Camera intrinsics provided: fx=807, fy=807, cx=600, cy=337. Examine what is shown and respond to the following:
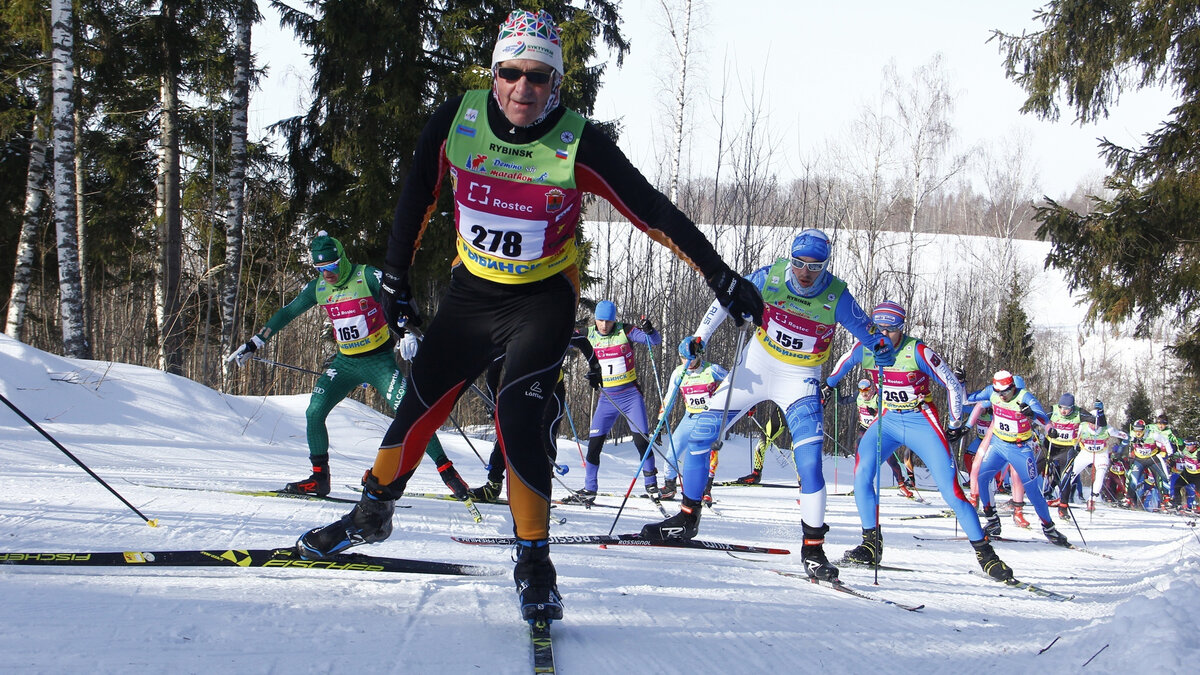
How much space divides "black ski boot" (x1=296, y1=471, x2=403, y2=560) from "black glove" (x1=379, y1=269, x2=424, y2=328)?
643 millimetres

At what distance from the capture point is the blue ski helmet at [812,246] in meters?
5.55

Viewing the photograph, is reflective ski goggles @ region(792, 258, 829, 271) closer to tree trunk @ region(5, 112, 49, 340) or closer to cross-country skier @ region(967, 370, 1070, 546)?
cross-country skier @ region(967, 370, 1070, 546)

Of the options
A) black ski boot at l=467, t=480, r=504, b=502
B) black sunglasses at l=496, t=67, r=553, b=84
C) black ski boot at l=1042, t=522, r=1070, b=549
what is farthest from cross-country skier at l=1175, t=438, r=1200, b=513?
black sunglasses at l=496, t=67, r=553, b=84

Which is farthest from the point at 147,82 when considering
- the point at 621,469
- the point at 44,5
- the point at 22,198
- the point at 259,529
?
the point at 259,529

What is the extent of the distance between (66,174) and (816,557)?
11838 millimetres

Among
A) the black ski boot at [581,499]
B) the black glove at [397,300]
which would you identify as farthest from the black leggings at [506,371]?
the black ski boot at [581,499]

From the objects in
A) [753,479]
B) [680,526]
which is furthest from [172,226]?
[680,526]

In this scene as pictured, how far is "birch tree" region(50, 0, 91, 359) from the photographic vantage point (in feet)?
37.2

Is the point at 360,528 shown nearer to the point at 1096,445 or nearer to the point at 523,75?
the point at 523,75

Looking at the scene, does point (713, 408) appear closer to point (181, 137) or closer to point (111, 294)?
point (181, 137)

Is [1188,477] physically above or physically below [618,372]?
below

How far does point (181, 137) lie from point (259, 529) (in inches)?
565

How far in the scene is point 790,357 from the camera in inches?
222

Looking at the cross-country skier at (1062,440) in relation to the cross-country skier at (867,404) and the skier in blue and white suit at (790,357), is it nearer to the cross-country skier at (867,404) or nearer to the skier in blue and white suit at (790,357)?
the cross-country skier at (867,404)
